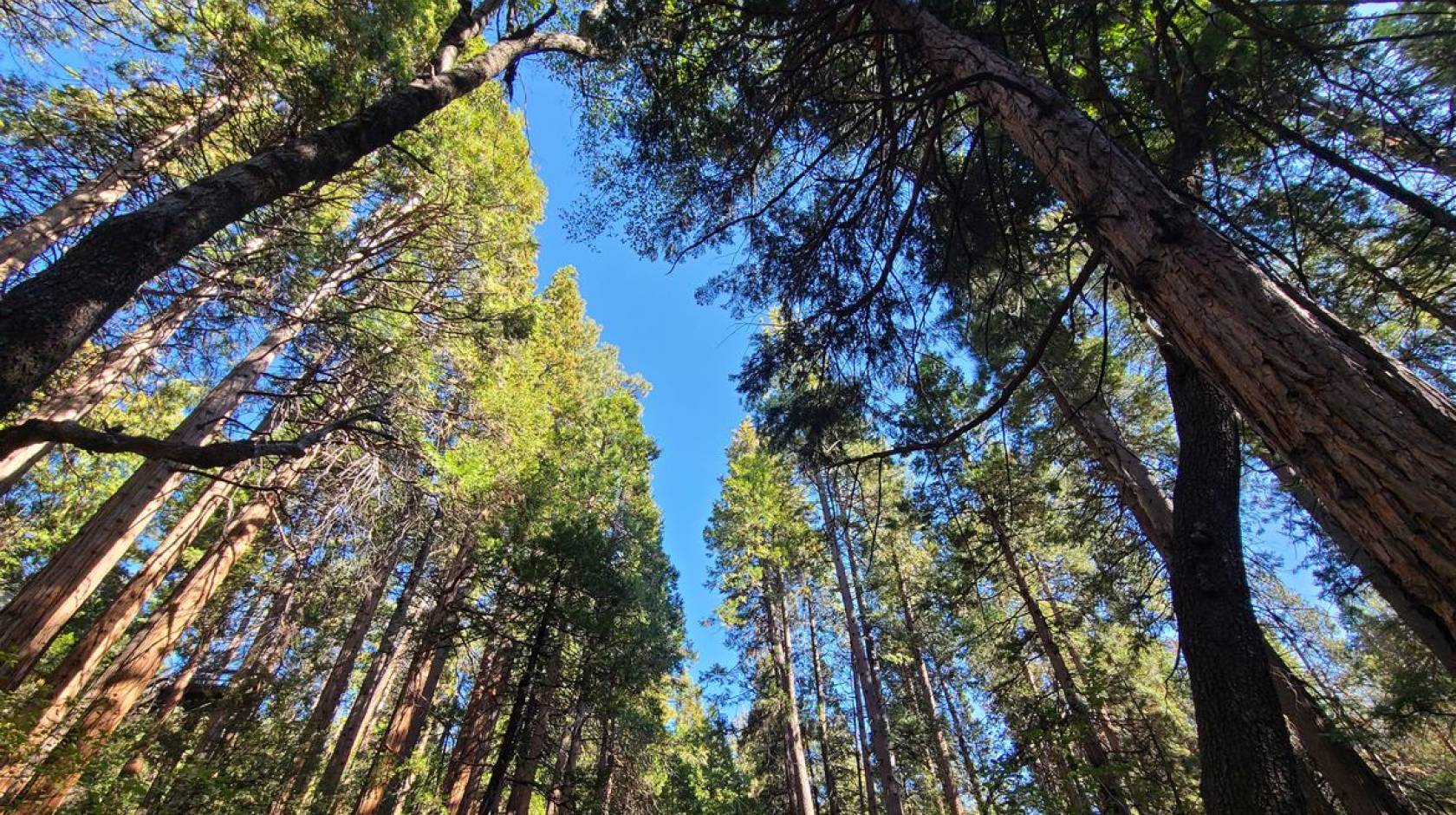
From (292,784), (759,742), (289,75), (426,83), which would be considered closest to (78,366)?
(289,75)

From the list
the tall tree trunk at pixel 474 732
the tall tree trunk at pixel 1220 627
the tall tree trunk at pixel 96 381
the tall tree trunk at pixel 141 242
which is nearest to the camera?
the tall tree trunk at pixel 141 242

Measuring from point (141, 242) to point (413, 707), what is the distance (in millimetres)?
11385

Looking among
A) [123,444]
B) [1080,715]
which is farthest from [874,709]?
[123,444]

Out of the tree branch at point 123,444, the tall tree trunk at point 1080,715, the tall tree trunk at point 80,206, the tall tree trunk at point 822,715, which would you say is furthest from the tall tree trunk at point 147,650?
the tall tree trunk at point 822,715

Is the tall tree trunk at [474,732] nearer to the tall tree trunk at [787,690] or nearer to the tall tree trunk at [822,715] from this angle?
the tall tree trunk at [787,690]

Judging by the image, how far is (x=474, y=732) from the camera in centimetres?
1125

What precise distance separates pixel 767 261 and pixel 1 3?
6.88m

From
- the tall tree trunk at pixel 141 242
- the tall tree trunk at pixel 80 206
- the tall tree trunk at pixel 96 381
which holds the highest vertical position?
the tall tree trunk at pixel 80 206

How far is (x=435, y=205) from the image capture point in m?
7.77

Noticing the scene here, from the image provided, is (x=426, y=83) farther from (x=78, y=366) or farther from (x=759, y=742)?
(x=759, y=742)

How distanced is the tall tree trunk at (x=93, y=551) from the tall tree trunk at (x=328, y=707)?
8.57 ft

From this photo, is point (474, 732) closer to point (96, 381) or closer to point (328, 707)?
point (328, 707)

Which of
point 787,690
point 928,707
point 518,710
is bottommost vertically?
point 518,710

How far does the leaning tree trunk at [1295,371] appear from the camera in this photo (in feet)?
3.94
